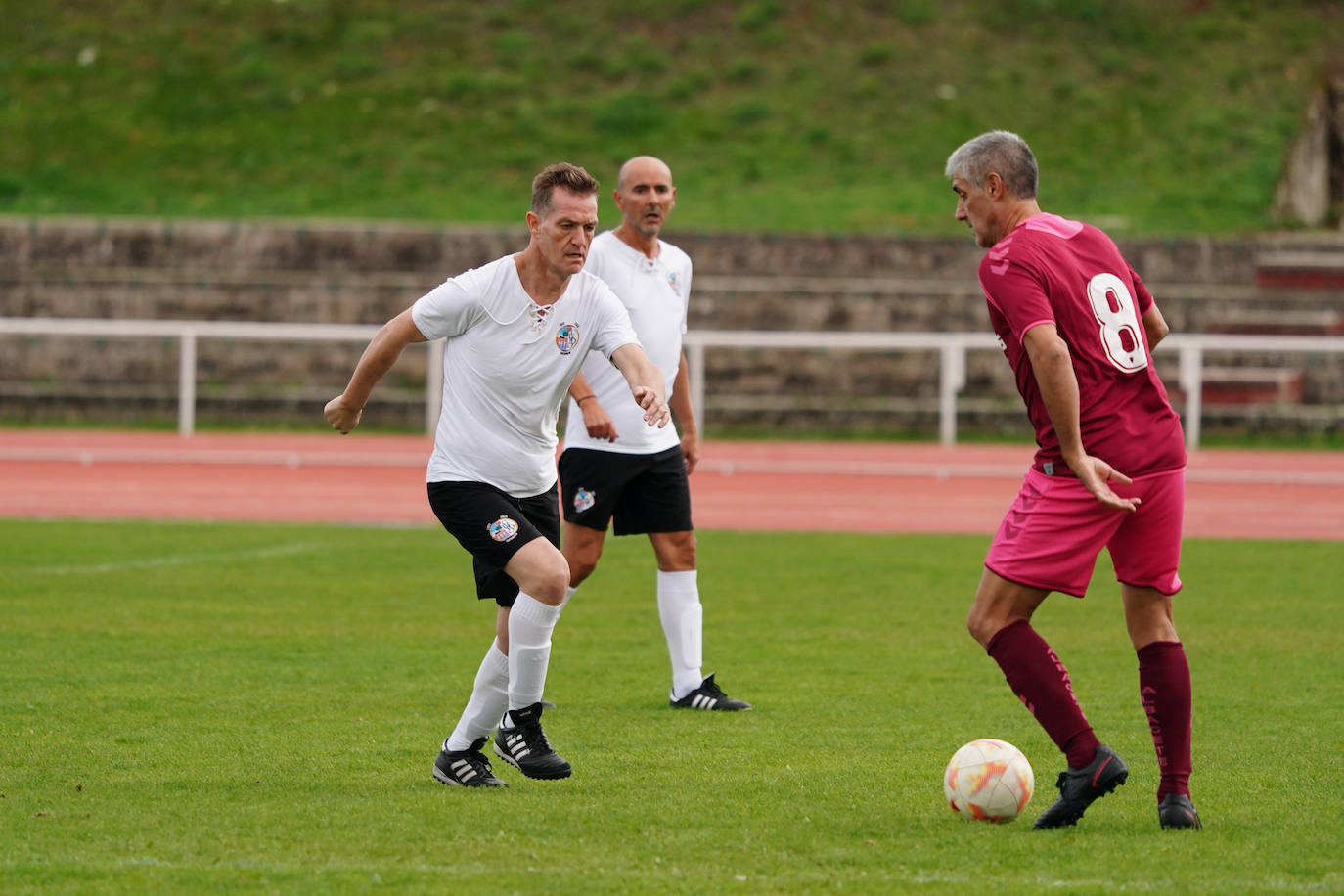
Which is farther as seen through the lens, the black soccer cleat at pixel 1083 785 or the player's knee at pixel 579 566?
the player's knee at pixel 579 566

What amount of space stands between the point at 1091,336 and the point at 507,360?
187 cm

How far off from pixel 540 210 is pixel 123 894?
2.50 metres

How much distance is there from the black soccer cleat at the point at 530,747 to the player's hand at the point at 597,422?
4.86 ft

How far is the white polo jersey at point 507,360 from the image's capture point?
5816mm

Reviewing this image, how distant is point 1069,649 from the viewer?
8.79 m

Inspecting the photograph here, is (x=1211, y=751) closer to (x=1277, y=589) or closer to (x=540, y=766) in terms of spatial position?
(x=540, y=766)

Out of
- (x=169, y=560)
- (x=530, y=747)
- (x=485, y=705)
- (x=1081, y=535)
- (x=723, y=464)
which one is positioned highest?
(x=1081, y=535)

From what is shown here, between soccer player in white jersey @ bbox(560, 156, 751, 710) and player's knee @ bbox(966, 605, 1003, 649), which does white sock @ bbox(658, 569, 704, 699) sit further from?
player's knee @ bbox(966, 605, 1003, 649)

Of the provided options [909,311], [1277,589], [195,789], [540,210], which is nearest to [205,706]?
[195,789]

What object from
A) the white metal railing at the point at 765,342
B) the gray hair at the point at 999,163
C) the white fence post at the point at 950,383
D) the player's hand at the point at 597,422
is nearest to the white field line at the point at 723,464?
the white metal railing at the point at 765,342

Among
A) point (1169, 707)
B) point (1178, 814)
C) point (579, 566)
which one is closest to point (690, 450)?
point (579, 566)

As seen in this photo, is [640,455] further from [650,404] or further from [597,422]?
[650,404]

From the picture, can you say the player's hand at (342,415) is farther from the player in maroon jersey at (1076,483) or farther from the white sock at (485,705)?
the player in maroon jersey at (1076,483)

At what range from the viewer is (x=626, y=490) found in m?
7.73
